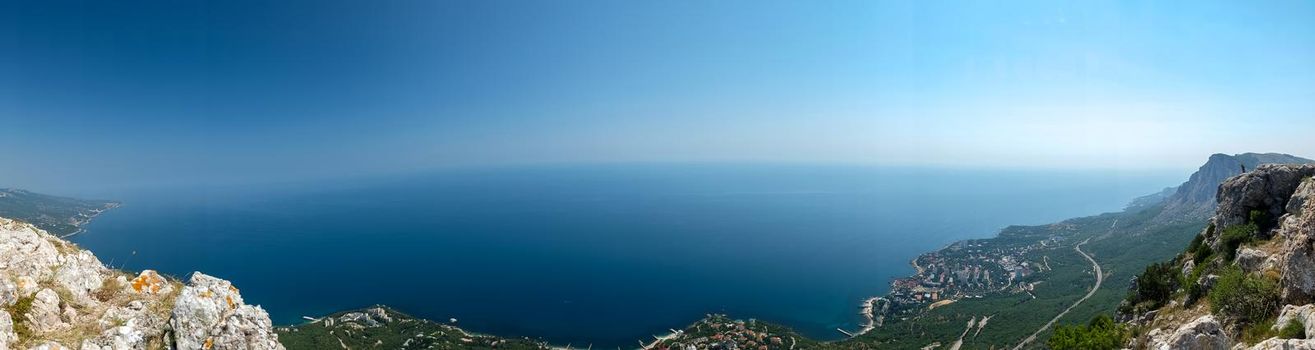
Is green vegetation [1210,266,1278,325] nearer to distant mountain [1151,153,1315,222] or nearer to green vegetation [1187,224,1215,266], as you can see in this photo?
green vegetation [1187,224,1215,266]

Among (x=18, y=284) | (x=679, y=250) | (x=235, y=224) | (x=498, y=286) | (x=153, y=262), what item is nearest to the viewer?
(x=18, y=284)

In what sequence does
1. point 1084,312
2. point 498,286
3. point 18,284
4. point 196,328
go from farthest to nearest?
point 498,286, point 1084,312, point 196,328, point 18,284

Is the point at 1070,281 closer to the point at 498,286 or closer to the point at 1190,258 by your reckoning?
the point at 1190,258

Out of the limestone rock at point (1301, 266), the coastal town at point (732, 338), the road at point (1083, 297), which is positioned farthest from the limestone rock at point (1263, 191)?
the coastal town at point (732, 338)

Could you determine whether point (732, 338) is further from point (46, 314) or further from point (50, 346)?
point (50, 346)

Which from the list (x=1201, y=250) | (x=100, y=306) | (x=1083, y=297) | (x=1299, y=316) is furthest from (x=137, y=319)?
(x=1083, y=297)

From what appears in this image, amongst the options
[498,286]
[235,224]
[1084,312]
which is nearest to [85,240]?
A: [235,224]

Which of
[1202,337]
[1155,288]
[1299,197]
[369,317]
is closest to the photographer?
[1202,337]
